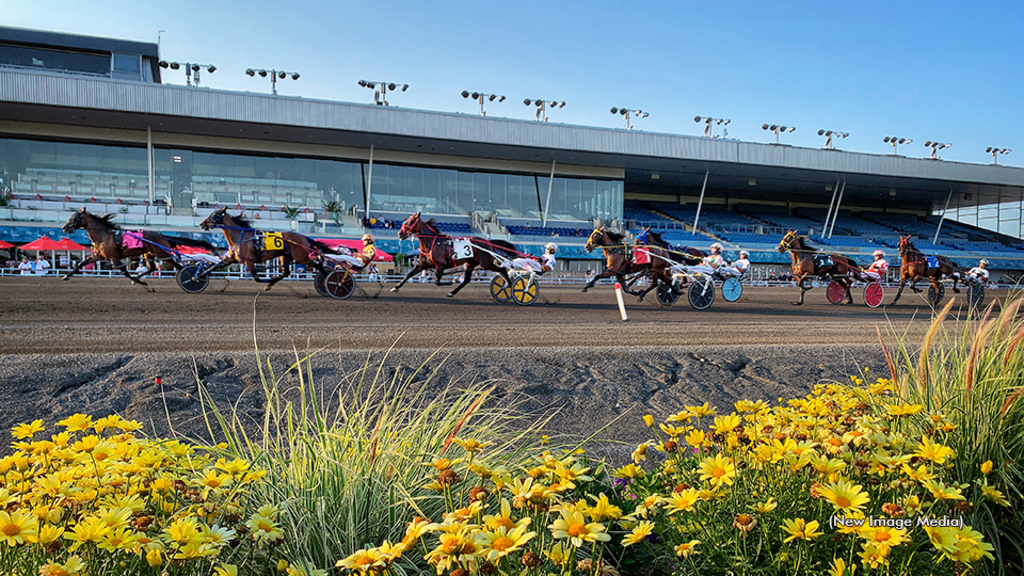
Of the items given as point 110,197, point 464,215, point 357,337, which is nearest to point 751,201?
point 464,215

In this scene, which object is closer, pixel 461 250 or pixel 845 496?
pixel 845 496

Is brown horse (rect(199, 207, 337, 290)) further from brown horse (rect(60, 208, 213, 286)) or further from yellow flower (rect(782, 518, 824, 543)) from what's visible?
yellow flower (rect(782, 518, 824, 543))

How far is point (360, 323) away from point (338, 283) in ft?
15.4

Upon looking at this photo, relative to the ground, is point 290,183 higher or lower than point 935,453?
higher

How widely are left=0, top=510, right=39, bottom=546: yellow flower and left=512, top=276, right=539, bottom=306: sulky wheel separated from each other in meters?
12.0

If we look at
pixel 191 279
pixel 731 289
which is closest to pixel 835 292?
pixel 731 289

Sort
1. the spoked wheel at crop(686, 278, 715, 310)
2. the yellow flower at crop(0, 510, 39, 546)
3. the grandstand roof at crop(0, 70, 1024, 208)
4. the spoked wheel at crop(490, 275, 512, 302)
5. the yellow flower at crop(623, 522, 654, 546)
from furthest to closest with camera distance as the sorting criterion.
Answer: the grandstand roof at crop(0, 70, 1024, 208) < the spoked wheel at crop(490, 275, 512, 302) < the spoked wheel at crop(686, 278, 715, 310) < the yellow flower at crop(623, 522, 654, 546) < the yellow flower at crop(0, 510, 39, 546)

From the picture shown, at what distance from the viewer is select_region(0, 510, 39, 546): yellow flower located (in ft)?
3.92

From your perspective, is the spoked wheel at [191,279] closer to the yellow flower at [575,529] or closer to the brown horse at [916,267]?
the yellow flower at [575,529]

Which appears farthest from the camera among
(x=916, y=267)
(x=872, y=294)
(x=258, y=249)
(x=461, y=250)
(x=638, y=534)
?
(x=916, y=267)

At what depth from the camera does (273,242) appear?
12484 mm

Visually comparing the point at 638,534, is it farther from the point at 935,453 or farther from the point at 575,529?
the point at 935,453

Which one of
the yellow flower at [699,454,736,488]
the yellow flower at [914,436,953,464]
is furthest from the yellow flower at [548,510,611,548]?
the yellow flower at [914,436,953,464]

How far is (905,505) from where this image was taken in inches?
64.4
